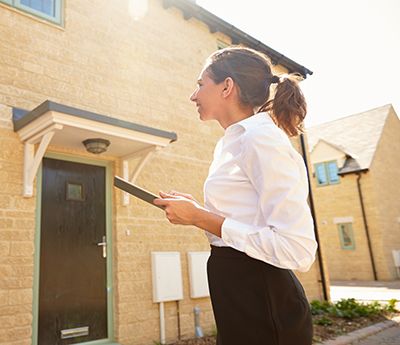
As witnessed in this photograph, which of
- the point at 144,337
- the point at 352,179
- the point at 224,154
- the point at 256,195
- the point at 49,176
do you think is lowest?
the point at 144,337

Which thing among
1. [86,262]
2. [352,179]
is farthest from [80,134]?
[352,179]

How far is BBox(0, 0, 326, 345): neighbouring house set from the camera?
4414 mm

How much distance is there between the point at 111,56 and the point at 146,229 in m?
2.80

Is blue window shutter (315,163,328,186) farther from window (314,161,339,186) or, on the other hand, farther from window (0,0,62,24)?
window (0,0,62,24)

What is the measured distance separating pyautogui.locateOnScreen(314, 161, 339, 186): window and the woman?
1803 centimetres

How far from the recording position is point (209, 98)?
159 centimetres

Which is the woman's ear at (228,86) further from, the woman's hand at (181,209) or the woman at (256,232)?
the woman's hand at (181,209)

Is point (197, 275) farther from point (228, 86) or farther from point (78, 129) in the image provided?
point (228, 86)

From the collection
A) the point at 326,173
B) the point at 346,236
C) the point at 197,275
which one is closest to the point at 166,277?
the point at 197,275

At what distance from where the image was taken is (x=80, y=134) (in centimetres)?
457

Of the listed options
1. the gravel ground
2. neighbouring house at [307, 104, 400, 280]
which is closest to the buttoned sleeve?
the gravel ground

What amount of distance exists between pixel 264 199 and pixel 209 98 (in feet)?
1.93

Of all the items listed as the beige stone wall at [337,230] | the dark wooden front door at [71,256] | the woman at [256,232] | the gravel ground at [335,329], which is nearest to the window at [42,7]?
Answer: the dark wooden front door at [71,256]

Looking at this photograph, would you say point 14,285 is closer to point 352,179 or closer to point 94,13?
point 94,13
